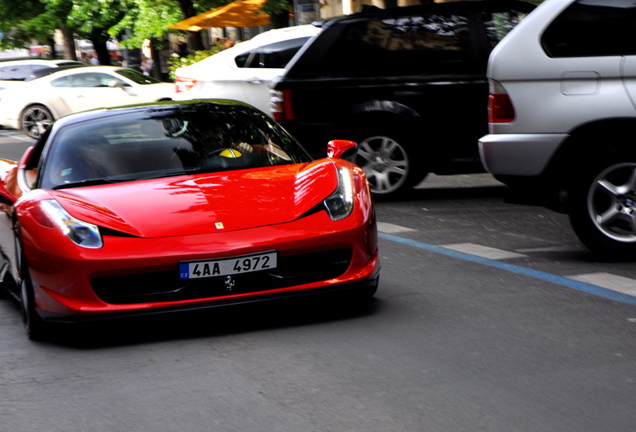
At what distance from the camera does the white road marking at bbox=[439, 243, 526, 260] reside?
740 cm

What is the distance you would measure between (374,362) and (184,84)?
36.3 ft

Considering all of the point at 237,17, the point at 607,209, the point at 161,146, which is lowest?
the point at 237,17

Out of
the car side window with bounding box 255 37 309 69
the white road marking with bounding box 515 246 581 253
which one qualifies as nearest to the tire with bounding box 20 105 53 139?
the car side window with bounding box 255 37 309 69

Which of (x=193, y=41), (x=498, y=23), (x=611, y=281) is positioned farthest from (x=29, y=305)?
(x=193, y=41)

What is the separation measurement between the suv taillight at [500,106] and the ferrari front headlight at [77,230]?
3.19 meters

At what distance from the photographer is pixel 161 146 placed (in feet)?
20.5

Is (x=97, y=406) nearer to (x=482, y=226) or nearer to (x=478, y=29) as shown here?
(x=482, y=226)

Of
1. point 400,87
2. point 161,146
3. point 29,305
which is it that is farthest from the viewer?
point 400,87

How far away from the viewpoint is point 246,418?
13.1ft

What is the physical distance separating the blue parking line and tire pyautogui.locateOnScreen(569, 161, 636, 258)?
55cm

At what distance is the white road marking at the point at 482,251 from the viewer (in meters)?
7.40

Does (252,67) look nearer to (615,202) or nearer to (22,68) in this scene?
(615,202)

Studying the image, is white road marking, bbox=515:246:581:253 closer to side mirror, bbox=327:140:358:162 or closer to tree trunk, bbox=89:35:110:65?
side mirror, bbox=327:140:358:162

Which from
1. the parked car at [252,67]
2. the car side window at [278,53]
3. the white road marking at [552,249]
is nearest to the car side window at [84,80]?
the parked car at [252,67]
